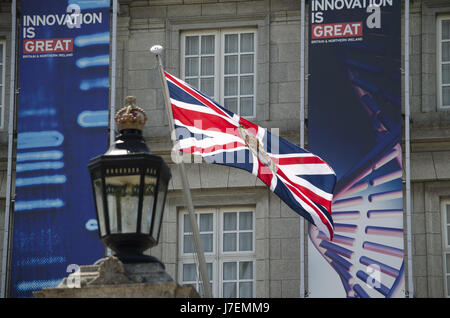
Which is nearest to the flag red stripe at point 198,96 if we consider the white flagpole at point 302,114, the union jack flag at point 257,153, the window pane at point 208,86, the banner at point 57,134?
the union jack flag at point 257,153

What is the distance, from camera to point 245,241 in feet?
82.5

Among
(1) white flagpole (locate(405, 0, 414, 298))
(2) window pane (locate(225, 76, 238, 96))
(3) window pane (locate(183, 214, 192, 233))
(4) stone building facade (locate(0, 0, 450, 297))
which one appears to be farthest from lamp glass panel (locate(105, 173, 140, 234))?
(2) window pane (locate(225, 76, 238, 96))

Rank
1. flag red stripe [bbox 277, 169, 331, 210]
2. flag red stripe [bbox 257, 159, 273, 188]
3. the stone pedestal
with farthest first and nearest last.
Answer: flag red stripe [bbox 257, 159, 273, 188]
flag red stripe [bbox 277, 169, 331, 210]
the stone pedestal

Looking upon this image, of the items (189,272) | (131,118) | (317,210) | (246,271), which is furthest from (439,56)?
(131,118)

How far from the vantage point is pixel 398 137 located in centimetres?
2402

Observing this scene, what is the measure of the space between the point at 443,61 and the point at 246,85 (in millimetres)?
3652

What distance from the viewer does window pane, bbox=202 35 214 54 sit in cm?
2595

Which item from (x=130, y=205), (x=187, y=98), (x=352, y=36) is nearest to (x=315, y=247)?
(x=352, y=36)

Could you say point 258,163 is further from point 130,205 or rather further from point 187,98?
point 130,205

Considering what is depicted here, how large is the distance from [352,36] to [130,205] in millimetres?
13640

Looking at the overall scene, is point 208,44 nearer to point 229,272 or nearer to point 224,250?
point 224,250

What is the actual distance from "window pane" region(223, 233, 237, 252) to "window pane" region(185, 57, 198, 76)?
10.3 ft

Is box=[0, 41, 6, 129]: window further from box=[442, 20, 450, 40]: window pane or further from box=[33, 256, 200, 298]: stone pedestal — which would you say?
box=[33, 256, 200, 298]: stone pedestal
